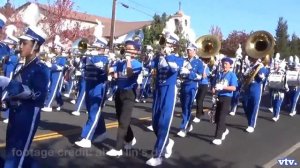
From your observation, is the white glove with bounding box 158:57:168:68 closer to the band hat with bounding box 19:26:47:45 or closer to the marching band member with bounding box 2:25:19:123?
the band hat with bounding box 19:26:47:45

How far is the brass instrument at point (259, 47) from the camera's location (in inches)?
446

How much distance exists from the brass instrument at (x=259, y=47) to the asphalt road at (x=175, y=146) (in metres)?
1.54

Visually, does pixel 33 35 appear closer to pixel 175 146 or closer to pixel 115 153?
pixel 115 153

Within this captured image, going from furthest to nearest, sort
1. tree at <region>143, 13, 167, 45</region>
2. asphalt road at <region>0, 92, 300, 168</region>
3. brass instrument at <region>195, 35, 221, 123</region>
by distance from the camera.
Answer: tree at <region>143, 13, 167, 45</region>, brass instrument at <region>195, 35, 221, 123</region>, asphalt road at <region>0, 92, 300, 168</region>

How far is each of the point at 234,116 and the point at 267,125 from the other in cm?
167

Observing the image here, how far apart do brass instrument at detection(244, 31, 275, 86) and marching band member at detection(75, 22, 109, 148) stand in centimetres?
431

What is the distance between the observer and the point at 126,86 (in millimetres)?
7570

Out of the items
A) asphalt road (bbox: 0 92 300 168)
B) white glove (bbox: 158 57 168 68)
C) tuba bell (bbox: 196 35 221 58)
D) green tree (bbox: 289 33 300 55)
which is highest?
green tree (bbox: 289 33 300 55)

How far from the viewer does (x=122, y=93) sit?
7.58 metres

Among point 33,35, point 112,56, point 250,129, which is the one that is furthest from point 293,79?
point 33,35

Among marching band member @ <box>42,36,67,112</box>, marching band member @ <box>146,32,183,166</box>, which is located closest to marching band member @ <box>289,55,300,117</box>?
marching band member @ <box>42,36,67,112</box>

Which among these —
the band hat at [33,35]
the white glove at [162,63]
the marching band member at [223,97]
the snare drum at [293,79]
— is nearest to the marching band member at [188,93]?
the marching band member at [223,97]

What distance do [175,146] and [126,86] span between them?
1.92m

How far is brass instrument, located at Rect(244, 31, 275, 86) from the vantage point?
11316 mm
